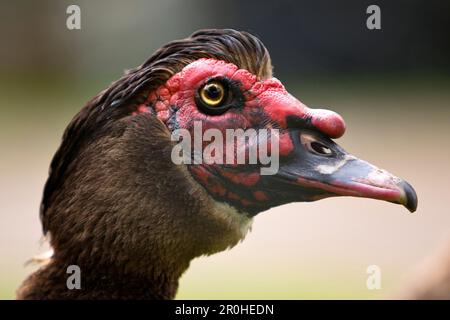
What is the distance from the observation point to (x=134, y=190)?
10.7 feet

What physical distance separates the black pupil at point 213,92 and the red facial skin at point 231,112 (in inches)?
1.4

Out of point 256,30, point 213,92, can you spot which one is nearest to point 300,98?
point 256,30

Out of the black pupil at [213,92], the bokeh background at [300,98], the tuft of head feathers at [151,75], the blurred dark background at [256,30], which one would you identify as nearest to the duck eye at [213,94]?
the black pupil at [213,92]

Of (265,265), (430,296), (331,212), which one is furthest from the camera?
(331,212)

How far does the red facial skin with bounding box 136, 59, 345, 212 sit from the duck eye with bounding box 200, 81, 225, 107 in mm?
27

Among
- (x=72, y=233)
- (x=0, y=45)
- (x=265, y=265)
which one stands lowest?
(x=265, y=265)

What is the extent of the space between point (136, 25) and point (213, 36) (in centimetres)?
943

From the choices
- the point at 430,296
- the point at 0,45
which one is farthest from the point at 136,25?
the point at 430,296

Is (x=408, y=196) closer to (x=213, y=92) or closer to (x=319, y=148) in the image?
(x=319, y=148)

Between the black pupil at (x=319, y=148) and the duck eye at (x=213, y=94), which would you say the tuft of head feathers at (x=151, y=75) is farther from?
the black pupil at (x=319, y=148)

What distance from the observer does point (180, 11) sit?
38.1 ft

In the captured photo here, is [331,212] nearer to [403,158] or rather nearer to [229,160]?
[403,158]

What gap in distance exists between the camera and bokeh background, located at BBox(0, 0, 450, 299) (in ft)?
30.3

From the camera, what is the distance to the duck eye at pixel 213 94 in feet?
10.6
